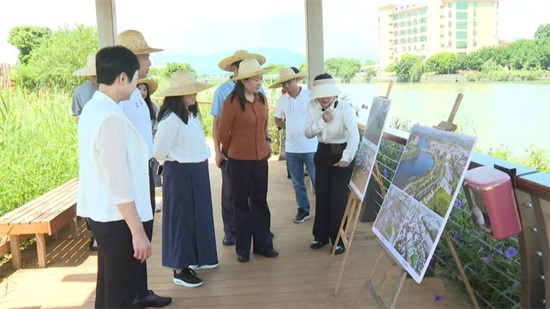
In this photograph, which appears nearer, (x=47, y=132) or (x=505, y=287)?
(x=505, y=287)

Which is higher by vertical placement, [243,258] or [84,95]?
[84,95]

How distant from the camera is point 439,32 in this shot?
5805 millimetres

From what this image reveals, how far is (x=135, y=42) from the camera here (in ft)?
9.68

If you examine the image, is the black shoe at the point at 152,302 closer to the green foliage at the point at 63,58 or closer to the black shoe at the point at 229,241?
the black shoe at the point at 229,241

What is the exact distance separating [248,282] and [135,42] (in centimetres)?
174

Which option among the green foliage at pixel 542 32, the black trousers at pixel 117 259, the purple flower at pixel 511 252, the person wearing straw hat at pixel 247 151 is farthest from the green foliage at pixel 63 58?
the purple flower at pixel 511 252

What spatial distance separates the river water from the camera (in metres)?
5.25

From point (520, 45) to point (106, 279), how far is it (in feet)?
17.0

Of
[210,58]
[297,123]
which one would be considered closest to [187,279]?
[297,123]

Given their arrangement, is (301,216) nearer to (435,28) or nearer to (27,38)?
(435,28)

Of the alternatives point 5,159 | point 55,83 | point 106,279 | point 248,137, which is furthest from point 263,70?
point 55,83

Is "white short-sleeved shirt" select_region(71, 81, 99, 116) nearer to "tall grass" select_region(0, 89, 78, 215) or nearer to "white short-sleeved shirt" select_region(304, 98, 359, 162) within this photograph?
"tall grass" select_region(0, 89, 78, 215)

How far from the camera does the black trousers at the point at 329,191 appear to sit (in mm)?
3771

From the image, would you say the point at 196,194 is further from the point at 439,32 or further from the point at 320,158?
the point at 439,32
